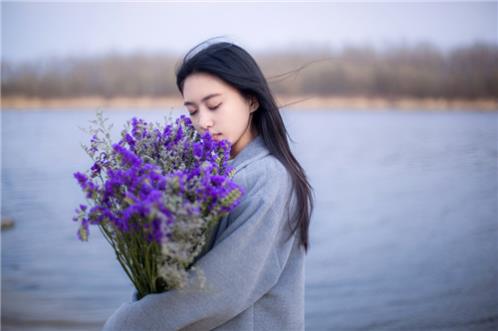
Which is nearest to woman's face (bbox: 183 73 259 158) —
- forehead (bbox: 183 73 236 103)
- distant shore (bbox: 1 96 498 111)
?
forehead (bbox: 183 73 236 103)

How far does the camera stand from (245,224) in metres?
1.59

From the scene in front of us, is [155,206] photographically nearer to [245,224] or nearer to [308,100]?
[245,224]

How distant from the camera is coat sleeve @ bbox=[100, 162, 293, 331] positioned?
1.55m

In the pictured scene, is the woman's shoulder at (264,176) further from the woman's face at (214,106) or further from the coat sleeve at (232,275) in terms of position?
the woman's face at (214,106)

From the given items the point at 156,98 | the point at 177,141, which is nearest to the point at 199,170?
the point at 177,141

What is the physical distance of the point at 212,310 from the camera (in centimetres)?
158

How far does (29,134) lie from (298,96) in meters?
5.46

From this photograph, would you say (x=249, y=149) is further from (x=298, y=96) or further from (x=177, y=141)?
(x=298, y=96)

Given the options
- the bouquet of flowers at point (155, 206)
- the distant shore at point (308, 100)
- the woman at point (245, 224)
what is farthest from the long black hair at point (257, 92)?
the distant shore at point (308, 100)

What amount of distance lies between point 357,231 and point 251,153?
20.8 feet

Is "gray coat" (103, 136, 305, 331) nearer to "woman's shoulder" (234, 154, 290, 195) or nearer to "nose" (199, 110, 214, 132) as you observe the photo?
"woman's shoulder" (234, 154, 290, 195)

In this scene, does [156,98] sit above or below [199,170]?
below

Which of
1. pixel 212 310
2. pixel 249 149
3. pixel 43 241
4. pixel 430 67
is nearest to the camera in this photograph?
pixel 212 310

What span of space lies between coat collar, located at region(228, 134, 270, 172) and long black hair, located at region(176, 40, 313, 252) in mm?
18
